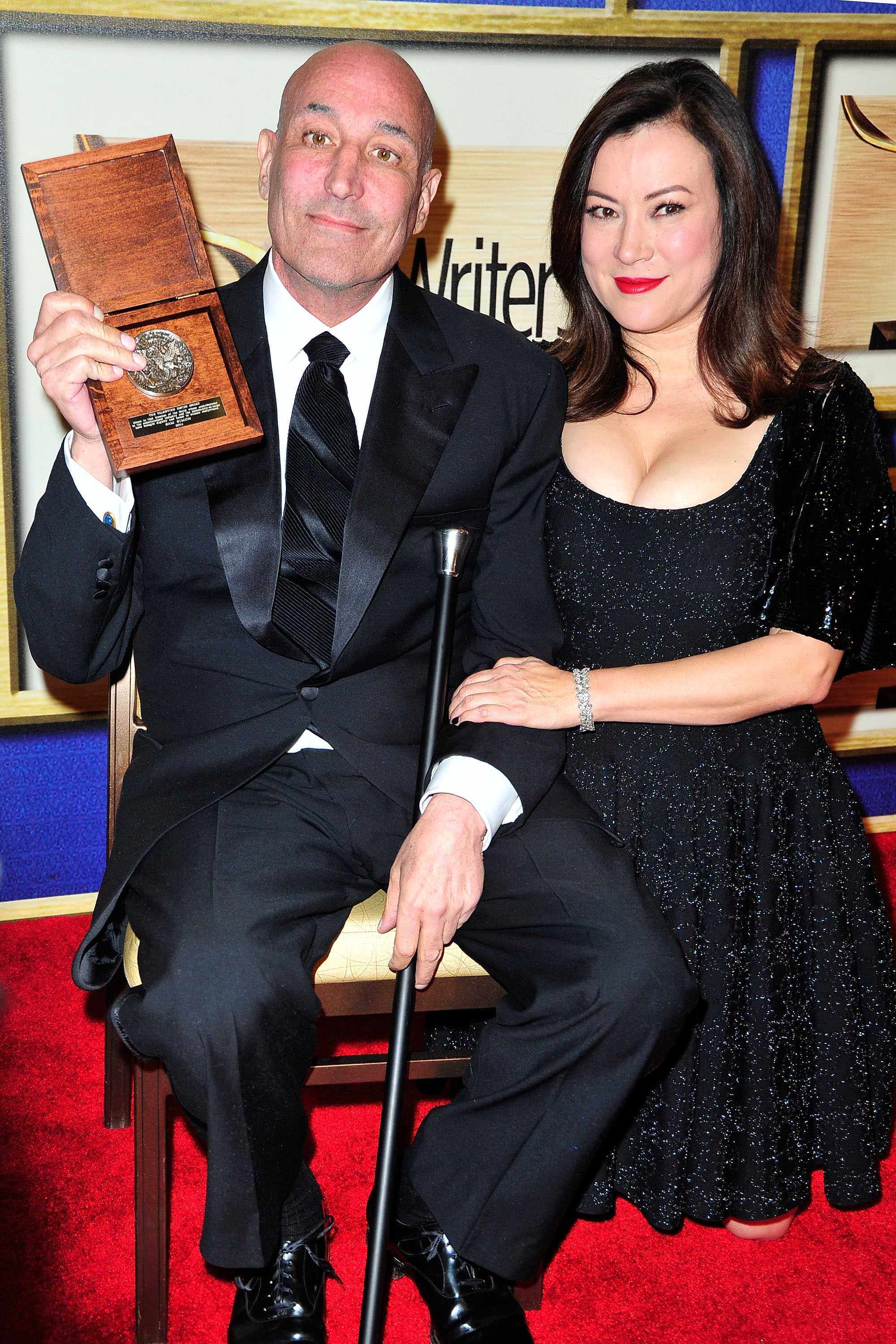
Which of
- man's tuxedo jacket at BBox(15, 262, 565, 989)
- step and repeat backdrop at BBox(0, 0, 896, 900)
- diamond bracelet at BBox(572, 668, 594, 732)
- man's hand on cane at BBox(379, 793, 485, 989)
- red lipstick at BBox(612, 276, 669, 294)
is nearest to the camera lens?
man's hand on cane at BBox(379, 793, 485, 989)

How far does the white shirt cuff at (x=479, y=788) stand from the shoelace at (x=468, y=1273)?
562 mm

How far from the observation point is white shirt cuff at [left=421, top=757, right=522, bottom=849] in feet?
5.88

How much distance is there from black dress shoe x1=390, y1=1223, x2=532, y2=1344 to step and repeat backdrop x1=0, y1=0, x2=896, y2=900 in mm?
1534

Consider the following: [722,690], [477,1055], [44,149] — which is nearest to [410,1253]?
[477,1055]

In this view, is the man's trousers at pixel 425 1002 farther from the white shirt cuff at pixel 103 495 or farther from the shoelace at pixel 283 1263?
the white shirt cuff at pixel 103 495

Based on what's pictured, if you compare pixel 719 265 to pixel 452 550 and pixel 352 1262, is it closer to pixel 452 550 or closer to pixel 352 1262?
pixel 452 550

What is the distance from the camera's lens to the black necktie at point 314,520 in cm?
189

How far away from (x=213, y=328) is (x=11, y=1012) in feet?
5.11

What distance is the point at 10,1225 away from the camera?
204 centimetres

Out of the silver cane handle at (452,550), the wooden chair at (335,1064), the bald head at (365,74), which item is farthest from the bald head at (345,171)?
the wooden chair at (335,1064)

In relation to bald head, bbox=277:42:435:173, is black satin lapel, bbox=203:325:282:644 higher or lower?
lower

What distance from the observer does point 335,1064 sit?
1.82 m

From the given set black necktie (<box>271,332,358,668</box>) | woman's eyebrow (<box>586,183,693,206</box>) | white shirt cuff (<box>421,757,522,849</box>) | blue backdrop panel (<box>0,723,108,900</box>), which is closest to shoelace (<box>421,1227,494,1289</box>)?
white shirt cuff (<box>421,757,522,849</box>)

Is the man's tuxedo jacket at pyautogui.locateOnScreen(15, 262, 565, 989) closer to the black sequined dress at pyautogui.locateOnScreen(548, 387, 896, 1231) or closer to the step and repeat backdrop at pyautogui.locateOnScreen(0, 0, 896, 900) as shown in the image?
the black sequined dress at pyautogui.locateOnScreen(548, 387, 896, 1231)
